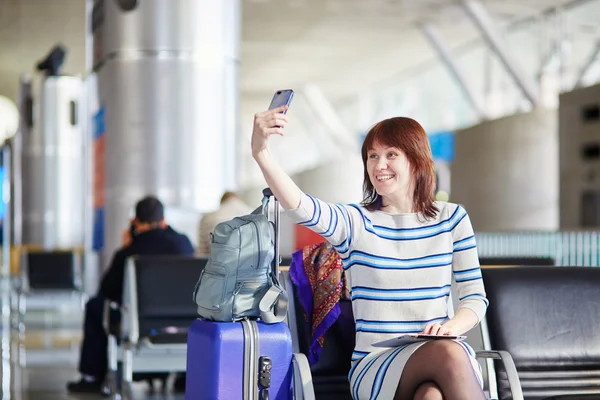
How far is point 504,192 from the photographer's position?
1800 cm

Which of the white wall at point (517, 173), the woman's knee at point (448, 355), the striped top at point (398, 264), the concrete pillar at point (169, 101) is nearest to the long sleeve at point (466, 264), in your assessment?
the striped top at point (398, 264)

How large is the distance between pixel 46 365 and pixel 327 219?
5393mm

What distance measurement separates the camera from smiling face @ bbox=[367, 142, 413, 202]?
116 inches

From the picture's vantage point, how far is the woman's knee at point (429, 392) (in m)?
2.70

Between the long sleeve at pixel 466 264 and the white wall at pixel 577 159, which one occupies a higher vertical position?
the white wall at pixel 577 159

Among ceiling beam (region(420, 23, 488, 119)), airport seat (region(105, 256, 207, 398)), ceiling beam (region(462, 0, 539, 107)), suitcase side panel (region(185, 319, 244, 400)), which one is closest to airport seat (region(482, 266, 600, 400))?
suitcase side panel (region(185, 319, 244, 400))

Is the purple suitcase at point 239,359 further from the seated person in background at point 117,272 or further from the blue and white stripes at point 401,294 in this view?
the seated person in background at point 117,272

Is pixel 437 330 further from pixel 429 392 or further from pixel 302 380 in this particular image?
pixel 302 380

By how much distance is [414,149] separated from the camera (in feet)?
9.69

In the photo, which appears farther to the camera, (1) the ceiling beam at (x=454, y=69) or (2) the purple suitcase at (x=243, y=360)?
(1) the ceiling beam at (x=454, y=69)

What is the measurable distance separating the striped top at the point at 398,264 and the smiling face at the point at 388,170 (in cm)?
9

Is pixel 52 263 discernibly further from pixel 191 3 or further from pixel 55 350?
pixel 191 3

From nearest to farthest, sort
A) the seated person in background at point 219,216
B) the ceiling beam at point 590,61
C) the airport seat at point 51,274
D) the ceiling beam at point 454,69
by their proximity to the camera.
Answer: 1. the seated person in background at point 219,216
2. the airport seat at point 51,274
3. the ceiling beam at point 590,61
4. the ceiling beam at point 454,69

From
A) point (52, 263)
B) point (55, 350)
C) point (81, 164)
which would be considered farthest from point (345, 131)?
point (55, 350)
